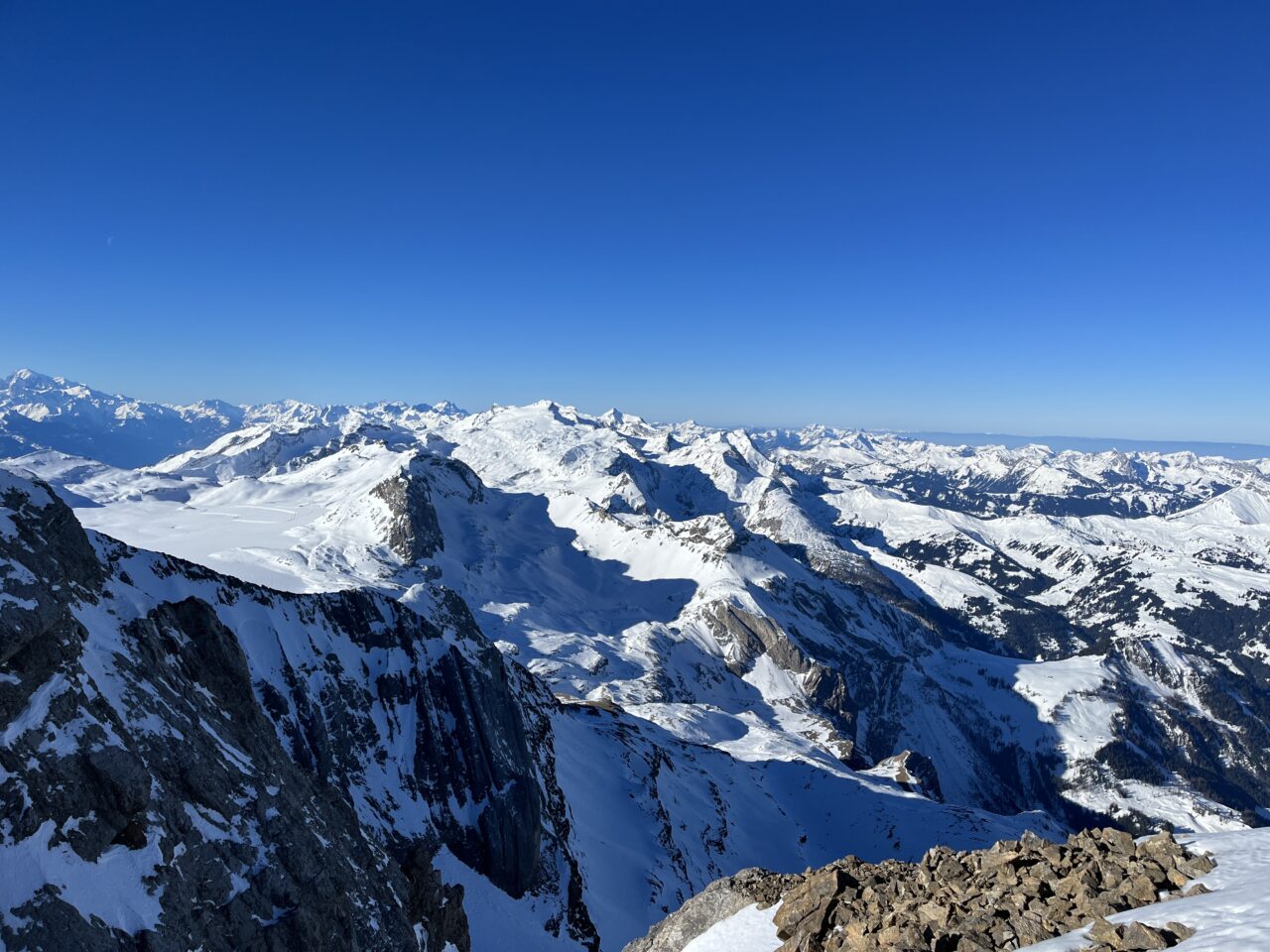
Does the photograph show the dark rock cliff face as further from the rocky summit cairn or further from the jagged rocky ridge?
the rocky summit cairn

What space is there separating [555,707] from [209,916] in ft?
276

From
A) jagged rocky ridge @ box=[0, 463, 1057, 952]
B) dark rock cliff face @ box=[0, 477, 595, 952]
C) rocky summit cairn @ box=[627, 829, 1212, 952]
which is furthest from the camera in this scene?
jagged rocky ridge @ box=[0, 463, 1057, 952]

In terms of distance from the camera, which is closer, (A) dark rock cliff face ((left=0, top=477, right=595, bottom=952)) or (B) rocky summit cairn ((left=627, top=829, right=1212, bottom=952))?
(B) rocky summit cairn ((left=627, top=829, right=1212, bottom=952))

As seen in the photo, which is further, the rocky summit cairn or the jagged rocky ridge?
the jagged rocky ridge

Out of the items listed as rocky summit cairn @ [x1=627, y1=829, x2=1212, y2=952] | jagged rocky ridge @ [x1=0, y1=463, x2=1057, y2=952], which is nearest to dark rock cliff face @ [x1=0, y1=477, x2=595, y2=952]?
jagged rocky ridge @ [x1=0, y1=463, x2=1057, y2=952]

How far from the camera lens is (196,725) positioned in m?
38.8

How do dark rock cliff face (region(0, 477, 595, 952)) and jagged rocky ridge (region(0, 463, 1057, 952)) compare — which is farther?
jagged rocky ridge (region(0, 463, 1057, 952))

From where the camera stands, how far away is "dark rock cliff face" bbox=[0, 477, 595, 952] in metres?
27.5

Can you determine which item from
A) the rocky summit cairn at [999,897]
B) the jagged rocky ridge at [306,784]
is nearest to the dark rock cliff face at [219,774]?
the jagged rocky ridge at [306,784]

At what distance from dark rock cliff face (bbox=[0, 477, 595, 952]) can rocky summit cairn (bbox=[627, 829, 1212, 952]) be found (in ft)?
95.1

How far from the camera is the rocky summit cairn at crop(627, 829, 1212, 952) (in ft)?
59.4

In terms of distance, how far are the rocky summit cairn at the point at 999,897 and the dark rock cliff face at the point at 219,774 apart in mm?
28986

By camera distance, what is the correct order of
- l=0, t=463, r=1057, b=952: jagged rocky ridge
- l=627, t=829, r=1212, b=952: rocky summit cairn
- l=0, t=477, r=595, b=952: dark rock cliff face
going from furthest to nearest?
l=0, t=463, r=1057, b=952: jagged rocky ridge, l=0, t=477, r=595, b=952: dark rock cliff face, l=627, t=829, r=1212, b=952: rocky summit cairn

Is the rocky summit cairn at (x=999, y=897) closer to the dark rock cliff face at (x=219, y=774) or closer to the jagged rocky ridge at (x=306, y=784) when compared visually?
the dark rock cliff face at (x=219, y=774)
